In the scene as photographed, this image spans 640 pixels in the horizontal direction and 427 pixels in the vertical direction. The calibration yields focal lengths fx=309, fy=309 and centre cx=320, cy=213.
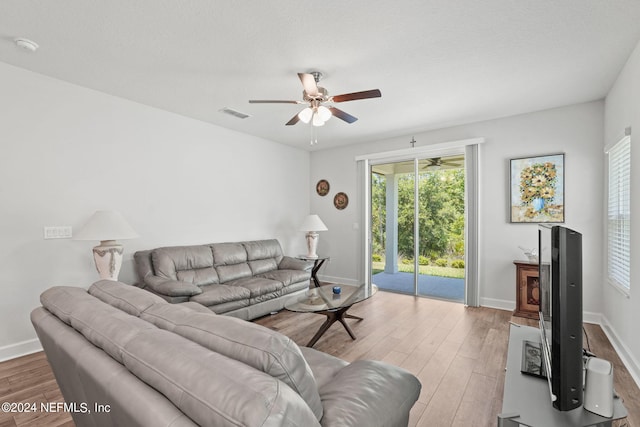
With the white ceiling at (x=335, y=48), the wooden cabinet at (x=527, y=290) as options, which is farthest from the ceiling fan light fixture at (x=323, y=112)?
the wooden cabinet at (x=527, y=290)

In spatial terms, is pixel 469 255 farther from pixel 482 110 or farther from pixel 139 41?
pixel 139 41

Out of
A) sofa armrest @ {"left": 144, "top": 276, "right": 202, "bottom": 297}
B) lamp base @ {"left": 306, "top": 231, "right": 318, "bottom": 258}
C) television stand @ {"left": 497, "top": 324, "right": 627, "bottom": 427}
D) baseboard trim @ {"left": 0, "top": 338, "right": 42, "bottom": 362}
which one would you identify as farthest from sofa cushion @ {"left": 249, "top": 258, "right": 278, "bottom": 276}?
television stand @ {"left": 497, "top": 324, "right": 627, "bottom": 427}

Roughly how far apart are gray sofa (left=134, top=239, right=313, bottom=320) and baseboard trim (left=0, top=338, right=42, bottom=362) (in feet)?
3.29

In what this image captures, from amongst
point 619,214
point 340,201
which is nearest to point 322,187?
point 340,201

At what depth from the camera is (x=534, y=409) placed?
123cm

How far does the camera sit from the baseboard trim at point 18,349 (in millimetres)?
2775

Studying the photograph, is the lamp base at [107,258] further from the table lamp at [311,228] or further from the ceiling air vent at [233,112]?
the table lamp at [311,228]

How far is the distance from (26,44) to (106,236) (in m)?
1.64

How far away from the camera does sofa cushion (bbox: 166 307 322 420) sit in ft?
3.05

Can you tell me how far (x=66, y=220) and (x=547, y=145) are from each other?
5624 millimetres

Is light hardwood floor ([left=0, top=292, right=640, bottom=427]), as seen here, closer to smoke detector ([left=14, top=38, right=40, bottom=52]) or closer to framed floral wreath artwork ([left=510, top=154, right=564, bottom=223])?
framed floral wreath artwork ([left=510, top=154, right=564, bottom=223])

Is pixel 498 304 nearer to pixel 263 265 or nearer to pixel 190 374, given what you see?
pixel 263 265

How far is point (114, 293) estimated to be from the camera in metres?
1.56

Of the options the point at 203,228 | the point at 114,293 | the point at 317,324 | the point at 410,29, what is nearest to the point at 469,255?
the point at 317,324
